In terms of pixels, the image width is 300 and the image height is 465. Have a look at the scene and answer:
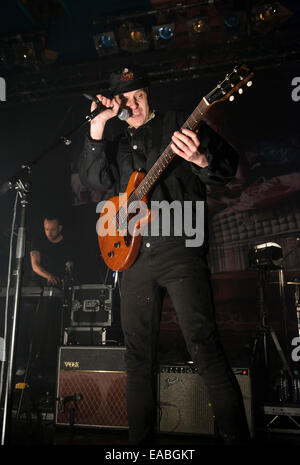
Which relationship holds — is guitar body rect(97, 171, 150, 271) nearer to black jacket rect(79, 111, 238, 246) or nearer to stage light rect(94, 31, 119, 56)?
black jacket rect(79, 111, 238, 246)

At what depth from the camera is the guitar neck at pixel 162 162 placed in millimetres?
1857

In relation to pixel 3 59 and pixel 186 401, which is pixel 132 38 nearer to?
pixel 3 59

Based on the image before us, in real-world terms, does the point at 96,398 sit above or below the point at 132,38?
below

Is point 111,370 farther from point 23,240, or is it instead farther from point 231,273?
point 231,273

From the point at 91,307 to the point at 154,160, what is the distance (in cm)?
221

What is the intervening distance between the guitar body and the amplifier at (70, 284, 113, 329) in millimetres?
1565

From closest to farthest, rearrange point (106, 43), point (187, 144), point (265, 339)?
1. point (187, 144)
2. point (265, 339)
3. point (106, 43)

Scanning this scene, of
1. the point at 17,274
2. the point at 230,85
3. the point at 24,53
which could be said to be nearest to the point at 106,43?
the point at 24,53

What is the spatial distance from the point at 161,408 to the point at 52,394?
1381 millimetres

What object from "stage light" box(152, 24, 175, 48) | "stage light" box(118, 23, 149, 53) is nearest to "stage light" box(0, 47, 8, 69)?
"stage light" box(118, 23, 149, 53)

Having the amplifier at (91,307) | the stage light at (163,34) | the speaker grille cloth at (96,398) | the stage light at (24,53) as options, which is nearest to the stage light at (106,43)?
the stage light at (163,34)

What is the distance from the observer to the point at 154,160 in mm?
2090

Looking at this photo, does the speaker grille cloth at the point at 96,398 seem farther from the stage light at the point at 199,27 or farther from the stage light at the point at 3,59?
the stage light at the point at 3,59
